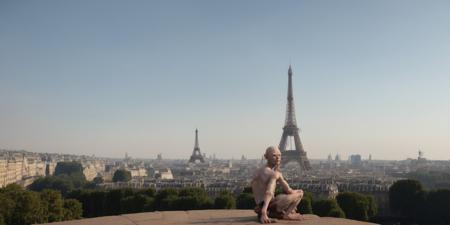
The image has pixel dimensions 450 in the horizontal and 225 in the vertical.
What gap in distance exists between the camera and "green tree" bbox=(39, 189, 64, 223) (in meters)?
45.1

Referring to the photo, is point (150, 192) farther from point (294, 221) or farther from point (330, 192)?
point (294, 221)

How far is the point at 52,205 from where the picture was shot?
46.6m

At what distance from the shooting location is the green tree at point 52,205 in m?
45.1

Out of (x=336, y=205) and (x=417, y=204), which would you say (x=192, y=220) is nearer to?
(x=336, y=205)

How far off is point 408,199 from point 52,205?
161 ft

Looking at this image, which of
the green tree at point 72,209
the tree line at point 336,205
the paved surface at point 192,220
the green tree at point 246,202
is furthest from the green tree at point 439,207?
the paved surface at point 192,220

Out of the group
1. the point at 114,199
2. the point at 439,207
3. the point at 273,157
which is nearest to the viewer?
the point at 273,157

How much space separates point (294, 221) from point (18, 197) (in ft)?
118

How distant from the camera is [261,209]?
14.5m

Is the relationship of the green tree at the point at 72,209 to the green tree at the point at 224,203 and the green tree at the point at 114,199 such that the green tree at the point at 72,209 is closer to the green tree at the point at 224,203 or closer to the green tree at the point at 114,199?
the green tree at the point at 114,199

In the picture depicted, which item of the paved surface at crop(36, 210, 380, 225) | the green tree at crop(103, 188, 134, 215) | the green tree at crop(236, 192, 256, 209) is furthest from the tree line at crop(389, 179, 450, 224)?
the paved surface at crop(36, 210, 380, 225)

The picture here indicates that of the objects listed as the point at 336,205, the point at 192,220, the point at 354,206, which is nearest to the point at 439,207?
the point at 354,206

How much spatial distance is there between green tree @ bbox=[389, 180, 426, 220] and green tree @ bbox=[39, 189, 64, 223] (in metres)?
47.9

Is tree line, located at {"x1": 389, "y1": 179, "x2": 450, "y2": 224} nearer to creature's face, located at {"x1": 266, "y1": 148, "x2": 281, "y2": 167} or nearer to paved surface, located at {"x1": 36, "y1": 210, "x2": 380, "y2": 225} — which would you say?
paved surface, located at {"x1": 36, "y1": 210, "x2": 380, "y2": 225}
